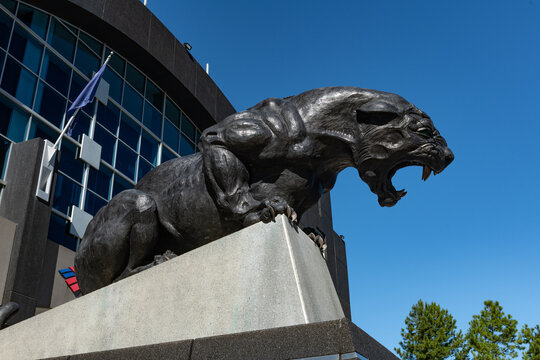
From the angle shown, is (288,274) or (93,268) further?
(93,268)

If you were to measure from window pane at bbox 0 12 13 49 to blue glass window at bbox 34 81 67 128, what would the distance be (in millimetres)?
1859

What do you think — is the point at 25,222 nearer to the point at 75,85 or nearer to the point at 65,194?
the point at 65,194

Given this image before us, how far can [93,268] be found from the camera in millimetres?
5035

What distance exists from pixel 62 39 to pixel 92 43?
1.67 meters

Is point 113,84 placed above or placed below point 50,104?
above

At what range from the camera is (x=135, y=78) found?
82.6 ft

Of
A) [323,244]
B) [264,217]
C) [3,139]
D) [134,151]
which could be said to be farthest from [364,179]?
[134,151]

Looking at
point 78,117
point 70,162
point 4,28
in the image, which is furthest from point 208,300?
point 4,28

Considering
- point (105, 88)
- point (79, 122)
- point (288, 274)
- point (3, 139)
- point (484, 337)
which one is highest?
point (105, 88)

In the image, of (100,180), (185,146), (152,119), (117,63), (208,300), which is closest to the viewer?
(208,300)

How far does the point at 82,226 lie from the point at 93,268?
1523cm

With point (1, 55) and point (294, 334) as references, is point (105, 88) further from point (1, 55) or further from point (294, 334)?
point (294, 334)

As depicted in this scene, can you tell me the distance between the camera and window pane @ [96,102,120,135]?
22344mm

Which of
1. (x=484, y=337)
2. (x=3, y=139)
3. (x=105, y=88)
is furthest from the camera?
(x=484, y=337)
